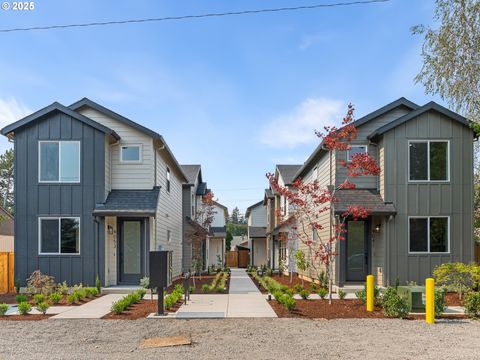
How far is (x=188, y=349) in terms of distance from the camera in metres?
7.84

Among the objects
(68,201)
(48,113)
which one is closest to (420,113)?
(68,201)

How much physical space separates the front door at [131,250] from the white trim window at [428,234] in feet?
29.4

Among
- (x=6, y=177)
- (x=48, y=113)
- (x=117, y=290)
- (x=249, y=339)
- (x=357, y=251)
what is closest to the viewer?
(x=249, y=339)

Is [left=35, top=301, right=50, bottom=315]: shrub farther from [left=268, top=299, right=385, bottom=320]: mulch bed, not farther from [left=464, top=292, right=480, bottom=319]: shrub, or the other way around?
[left=464, top=292, right=480, bottom=319]: shrub

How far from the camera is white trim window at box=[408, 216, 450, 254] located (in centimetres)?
1584

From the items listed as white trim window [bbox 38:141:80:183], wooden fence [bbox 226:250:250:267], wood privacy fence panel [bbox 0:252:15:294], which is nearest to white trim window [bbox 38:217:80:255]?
white trim window [bbox 38:141:80:183]

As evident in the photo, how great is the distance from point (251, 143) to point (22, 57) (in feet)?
41.1

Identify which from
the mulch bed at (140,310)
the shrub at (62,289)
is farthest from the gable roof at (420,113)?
the shrub at (62,289)

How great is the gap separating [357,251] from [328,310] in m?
5.92

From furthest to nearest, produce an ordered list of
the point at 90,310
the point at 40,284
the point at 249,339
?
the point at 40,284 < the point at 90,310 < the point at 249,339

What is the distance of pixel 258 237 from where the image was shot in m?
38.5

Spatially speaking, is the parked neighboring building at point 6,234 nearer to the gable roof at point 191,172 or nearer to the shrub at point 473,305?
the gable roof at point 191,172

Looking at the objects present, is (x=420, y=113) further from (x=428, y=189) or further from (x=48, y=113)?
(x=48, y=113)

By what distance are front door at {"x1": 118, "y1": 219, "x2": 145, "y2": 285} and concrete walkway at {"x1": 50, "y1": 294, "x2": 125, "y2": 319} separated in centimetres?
272
